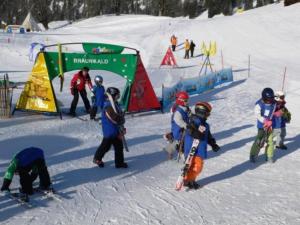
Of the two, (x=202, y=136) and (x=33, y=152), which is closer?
(x=33, y=152)

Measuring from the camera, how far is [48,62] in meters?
14.3

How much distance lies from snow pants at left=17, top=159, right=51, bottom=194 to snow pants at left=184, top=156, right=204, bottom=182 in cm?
242

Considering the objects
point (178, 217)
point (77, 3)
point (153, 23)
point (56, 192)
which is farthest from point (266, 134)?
point (77, 3)

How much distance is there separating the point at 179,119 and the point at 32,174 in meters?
3.11

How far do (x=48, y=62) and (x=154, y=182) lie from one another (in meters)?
6.83

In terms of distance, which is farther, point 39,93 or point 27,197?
point 39,93

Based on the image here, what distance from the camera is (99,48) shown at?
1469cm

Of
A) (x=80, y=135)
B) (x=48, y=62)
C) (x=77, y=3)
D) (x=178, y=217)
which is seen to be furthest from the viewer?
(x=77, y=3)

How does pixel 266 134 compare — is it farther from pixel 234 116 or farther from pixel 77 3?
pixel 77 3

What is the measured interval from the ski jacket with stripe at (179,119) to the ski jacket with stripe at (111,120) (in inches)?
42.7

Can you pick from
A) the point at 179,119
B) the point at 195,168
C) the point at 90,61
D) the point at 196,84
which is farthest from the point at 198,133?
the point at 196,84

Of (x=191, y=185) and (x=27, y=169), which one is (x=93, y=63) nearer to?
(x=191, y=185)

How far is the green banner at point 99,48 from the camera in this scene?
47.6 ft

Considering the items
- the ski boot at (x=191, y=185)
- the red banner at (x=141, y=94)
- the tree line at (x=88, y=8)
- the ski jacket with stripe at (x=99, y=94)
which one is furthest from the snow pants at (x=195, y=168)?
the tree line at (x=88, y=8)
